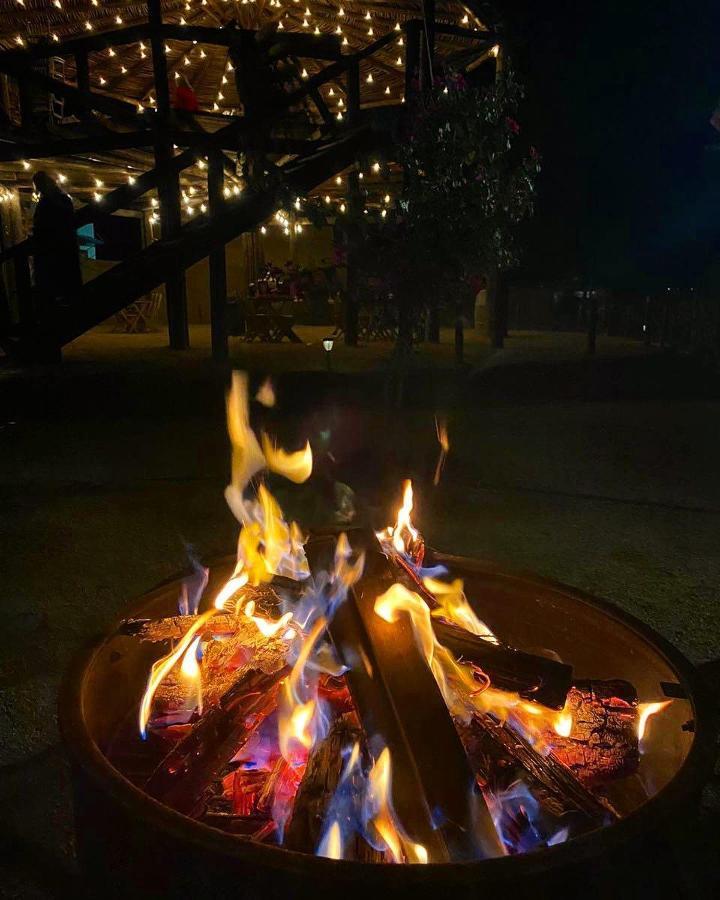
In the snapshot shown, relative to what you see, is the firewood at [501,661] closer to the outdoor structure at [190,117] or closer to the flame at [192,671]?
the flame at [192,671]

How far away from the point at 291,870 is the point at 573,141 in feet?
65.3

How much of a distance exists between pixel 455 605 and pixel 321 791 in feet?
3.34

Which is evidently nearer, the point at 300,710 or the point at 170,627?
the point at 300,710

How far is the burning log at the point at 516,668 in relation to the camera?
198 cm

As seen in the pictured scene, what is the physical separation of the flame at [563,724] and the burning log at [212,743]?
2.81 ft

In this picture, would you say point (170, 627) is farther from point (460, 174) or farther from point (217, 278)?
point (217, 278)

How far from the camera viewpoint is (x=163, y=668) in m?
2.14

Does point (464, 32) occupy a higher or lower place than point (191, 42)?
lower

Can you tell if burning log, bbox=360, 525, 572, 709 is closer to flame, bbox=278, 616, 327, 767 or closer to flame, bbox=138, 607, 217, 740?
flame, bbox=278, 616, 327, 767

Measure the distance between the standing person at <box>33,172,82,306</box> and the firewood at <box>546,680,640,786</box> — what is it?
9.26 metres

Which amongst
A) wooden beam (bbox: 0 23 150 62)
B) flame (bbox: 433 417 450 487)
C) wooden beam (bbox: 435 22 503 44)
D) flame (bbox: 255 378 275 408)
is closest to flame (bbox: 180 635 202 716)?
flame (bbox: 433 417 450 487)

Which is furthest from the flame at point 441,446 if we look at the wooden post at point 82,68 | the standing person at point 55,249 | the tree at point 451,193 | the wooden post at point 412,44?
the wooden post at point 82,68

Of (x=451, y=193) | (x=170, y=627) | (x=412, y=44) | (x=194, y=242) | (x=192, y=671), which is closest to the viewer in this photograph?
(x=192, y=671)

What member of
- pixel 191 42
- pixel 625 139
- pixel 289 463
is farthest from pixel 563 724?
pixel 625 139
